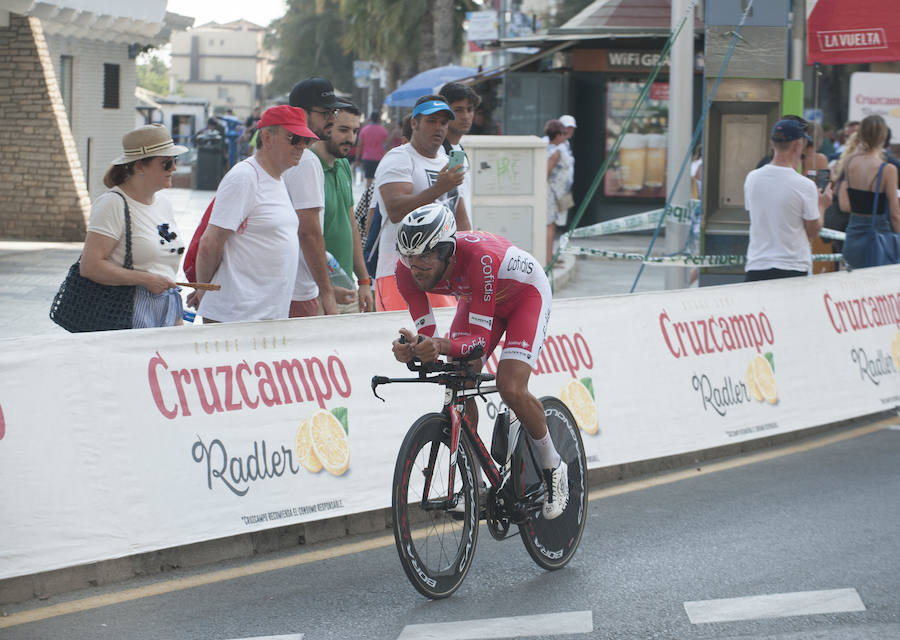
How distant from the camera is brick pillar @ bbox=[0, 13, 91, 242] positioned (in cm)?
2005

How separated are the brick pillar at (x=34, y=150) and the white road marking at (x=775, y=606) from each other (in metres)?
15.9

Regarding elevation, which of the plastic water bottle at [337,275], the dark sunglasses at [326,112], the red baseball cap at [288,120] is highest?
the dark sunglasses at [326,112]

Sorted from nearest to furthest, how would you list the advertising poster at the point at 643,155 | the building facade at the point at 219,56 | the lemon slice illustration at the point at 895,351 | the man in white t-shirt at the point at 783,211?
the man in white t-shirt at the point at 783,211, the lemon slice illustration at the point at 895,351, the advertising poster at the point at 643,155, the building facade at the point at 219,56

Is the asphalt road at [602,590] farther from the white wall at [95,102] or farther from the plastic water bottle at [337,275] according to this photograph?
the white wall at [95,102]

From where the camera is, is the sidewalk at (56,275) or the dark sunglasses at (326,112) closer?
the dark sunglasses at (326,112)

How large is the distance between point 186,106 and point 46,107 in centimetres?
5914

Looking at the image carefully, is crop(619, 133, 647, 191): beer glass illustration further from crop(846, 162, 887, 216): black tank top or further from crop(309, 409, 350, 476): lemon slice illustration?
crop(309, 409, 350, 476): lemon slice illustration

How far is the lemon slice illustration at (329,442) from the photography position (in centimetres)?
693

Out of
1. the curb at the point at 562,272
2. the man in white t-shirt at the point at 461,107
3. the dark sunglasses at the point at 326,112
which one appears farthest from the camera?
the curb at the point at 562,272

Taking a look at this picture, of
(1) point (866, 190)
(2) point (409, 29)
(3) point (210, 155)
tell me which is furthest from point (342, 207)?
(2) point (409, 29)

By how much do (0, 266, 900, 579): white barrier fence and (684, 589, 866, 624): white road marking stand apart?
197cm

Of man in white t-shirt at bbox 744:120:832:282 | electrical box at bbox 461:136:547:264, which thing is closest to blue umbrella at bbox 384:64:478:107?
electrical box at bbox 461:136:547:264

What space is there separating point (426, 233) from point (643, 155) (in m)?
21.3

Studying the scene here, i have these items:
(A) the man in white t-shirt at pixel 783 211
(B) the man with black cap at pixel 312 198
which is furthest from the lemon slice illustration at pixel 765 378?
(B) the man with black cap at pixel 312 198
